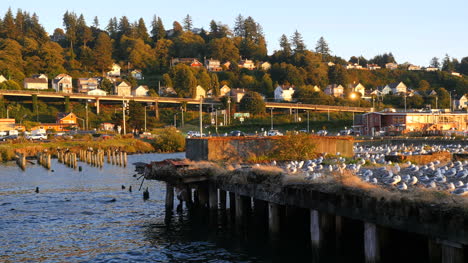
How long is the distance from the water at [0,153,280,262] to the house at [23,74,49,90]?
132501 mm

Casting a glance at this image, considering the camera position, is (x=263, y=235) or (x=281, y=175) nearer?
(x=281, y=175)

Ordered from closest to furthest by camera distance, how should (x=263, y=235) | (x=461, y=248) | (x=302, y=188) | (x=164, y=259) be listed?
(x=461, y=248) < (x=302, y=188) < (x=164, y=259) < (x=263, y=235)

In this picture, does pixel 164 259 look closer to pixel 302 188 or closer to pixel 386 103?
pixel 302 188

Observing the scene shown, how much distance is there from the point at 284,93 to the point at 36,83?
3096 inches

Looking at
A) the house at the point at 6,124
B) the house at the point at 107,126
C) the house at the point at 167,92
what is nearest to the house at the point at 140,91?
the house at the point at 167,92

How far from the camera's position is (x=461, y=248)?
48.3 ft

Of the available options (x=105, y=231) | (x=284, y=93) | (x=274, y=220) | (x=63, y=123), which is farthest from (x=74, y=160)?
(x=284, y=93)

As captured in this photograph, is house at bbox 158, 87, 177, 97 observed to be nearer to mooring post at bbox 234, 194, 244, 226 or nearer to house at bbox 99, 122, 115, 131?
house at bbox 99, 122, 115, 131

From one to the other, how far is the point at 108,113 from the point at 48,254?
440 feet

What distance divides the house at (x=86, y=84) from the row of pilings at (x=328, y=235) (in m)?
158

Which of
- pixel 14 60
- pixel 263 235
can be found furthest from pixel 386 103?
pixel 263 235

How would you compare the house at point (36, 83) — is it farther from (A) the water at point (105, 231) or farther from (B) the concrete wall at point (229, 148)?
(B) the concrete wall at point (229, 148)

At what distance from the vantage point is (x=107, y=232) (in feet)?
94.3

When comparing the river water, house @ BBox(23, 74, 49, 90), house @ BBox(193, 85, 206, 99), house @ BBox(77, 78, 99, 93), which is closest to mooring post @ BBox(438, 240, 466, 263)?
the river water
